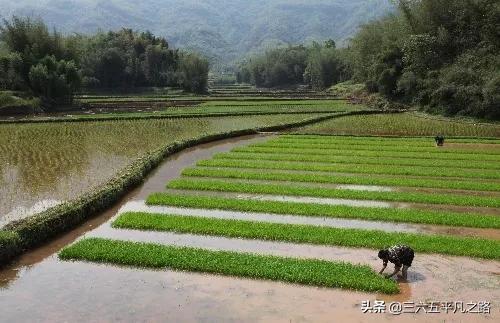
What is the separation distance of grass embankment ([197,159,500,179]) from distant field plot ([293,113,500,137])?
13143mm

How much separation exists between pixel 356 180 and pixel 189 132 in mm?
20838

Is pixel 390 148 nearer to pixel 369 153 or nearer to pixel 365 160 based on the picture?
pixel 369 153

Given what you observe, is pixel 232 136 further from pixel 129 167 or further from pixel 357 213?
pixel 357 213

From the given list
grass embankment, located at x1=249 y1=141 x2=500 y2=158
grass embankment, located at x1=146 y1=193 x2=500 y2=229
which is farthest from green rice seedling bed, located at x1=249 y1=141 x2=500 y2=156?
grass embankment, located at x1=146 y1=193 x2=500 y2=229

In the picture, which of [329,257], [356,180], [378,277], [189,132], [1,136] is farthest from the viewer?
[189,132]

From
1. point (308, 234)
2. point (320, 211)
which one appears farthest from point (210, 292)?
point (320, 211)

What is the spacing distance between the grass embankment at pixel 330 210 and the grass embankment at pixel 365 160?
29.9 feet

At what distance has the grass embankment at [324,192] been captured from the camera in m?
20.2

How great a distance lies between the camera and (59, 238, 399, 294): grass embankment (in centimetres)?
1280

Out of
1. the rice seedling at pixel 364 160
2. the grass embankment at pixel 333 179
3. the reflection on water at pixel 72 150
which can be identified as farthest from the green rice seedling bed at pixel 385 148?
the reflection on water at pixel 72 150

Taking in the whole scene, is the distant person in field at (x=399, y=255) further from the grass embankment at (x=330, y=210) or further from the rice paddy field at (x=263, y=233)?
the grass embankment at (x=330, y=210)

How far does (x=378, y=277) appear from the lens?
1289cm

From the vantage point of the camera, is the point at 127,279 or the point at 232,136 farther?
the point at 232,136

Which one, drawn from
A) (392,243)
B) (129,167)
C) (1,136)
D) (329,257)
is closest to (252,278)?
(329,257)
